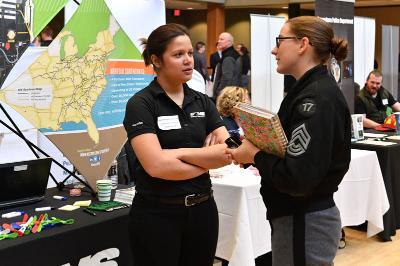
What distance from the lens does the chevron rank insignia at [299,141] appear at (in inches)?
59.6

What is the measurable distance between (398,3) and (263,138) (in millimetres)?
13950

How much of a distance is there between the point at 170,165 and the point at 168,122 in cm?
18

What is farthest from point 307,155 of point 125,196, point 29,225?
point 125,196

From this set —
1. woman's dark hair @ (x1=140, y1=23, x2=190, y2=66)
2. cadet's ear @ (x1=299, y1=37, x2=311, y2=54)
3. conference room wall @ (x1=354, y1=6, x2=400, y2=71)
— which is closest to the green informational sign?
woman's dark hair @ (x1=140, y1=23, x2=190, y2=66)

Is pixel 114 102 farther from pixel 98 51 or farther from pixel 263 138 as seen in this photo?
pixel 263 138

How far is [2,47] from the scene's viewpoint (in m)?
2.60

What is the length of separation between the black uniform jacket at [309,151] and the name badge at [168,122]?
0.42 m

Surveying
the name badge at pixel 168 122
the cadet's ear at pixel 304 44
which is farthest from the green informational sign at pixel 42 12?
the cadet's ear at pixel 304 44

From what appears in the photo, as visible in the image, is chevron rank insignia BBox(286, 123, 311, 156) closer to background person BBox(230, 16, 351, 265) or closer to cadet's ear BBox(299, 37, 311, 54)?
background person BBox(230, 16, 351, 265)

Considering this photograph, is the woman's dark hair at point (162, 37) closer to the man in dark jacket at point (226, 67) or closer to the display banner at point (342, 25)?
the display banner at point (342, 25)

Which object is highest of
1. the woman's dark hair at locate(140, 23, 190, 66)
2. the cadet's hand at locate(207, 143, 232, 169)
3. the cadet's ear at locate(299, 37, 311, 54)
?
the woman's dark hair at locate(140, 23, 190, 66)

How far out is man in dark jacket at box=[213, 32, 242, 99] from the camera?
7.58m

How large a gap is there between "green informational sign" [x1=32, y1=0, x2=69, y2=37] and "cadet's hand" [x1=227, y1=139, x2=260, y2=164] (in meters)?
1.44

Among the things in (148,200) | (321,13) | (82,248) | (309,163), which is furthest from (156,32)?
(321,13)
